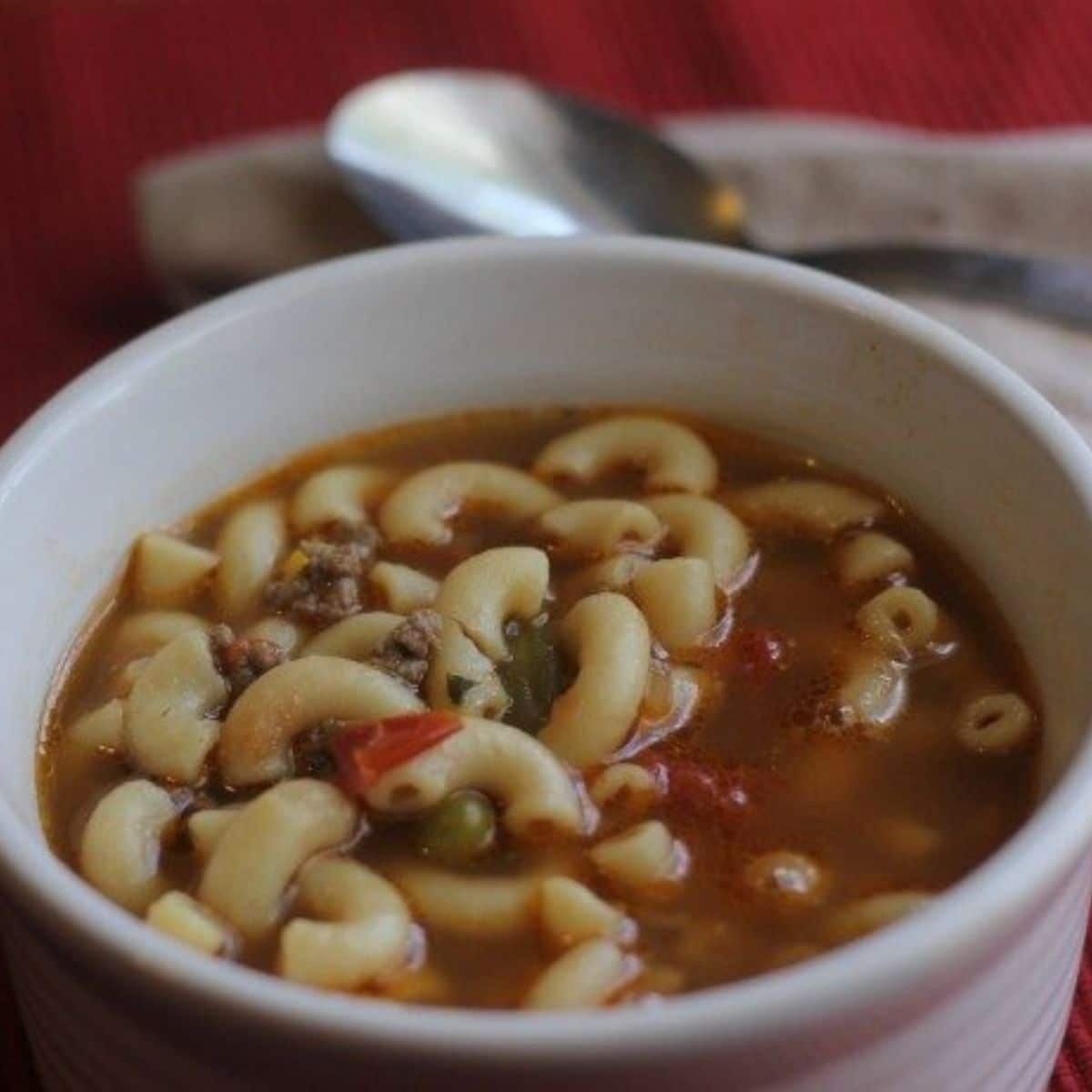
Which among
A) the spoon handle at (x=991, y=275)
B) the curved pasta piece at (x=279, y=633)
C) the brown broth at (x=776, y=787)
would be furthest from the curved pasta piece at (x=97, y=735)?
the spoon handle at (x=991, y=275)

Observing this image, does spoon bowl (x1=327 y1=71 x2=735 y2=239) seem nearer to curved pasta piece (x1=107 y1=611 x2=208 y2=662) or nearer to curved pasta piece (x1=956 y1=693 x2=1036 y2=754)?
curved pasta piece (x1=107 y1=611 x2=208 y2=662)

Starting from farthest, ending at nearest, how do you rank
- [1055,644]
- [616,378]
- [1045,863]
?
[616,378], [1055,644], [1045,863]

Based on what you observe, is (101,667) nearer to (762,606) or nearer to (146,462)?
(146,462)

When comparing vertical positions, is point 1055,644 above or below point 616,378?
below

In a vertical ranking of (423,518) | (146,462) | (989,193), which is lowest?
(989,193)

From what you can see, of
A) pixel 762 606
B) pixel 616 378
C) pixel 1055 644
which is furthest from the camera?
pixel 616 378

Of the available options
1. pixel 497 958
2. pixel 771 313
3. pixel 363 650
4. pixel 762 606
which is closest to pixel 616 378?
pixel 771 313

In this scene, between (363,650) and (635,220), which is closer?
(363,650)

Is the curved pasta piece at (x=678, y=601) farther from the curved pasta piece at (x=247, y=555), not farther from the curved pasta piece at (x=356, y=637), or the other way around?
the curved pasta piece at (x=247, y=555)
